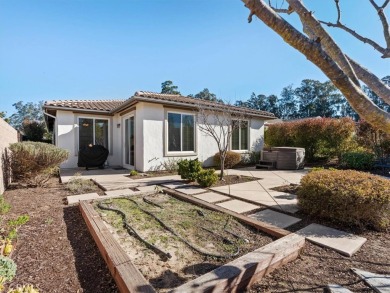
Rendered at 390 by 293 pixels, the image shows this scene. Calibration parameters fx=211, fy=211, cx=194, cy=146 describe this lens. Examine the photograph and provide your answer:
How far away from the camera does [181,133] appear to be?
385 inches

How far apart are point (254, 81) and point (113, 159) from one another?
9.22 meters

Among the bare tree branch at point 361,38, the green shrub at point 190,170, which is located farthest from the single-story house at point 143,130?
the bare tree branch at point 361,38

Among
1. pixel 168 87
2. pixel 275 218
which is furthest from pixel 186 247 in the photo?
pixel 168 87

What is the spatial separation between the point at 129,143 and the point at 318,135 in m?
10.6

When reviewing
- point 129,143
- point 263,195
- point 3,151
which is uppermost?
point 129,143

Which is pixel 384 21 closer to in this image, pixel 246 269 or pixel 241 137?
pixel 246 269

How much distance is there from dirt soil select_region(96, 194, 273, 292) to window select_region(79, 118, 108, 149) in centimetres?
780

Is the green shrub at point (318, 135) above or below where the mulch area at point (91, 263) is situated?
above

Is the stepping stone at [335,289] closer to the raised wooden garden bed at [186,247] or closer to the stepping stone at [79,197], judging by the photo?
the raised wooden garden bed at [186,247]

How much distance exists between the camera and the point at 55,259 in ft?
7.93

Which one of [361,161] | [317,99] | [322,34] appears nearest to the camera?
[322,34]

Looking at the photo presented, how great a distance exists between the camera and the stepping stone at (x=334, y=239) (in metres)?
2.60

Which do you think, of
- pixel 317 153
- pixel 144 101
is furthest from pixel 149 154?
pixel 317 153

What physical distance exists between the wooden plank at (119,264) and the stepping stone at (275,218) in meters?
2.32
